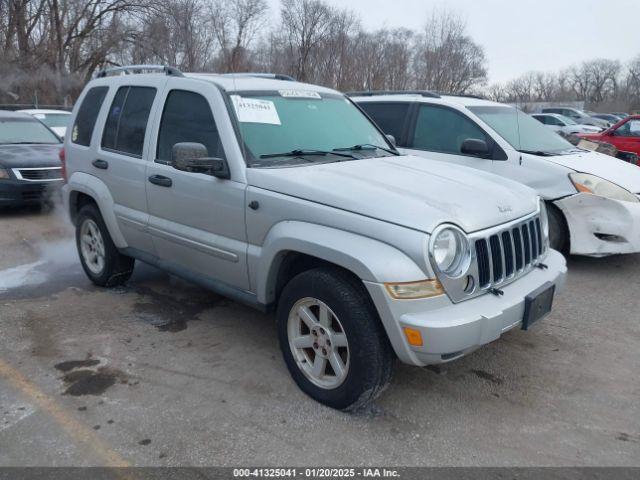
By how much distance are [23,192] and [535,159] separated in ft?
23.7

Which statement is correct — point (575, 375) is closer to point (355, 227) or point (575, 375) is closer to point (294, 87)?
point (355, 227)

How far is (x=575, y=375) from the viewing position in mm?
3805

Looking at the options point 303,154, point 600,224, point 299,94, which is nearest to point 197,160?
point 303,154

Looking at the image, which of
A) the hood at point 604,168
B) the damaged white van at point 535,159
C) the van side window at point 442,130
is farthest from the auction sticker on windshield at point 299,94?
the hood at point 604,168

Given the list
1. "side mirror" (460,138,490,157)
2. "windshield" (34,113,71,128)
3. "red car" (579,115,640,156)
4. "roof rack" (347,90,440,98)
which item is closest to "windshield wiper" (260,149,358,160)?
"side mirror" (460,138,490,157)

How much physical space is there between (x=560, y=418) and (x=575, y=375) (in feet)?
2.04

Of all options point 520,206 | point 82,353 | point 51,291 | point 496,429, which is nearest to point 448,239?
point 520,206

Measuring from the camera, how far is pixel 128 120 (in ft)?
15.6

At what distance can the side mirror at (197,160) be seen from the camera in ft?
11.7

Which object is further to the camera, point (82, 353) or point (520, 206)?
point (82, 353)

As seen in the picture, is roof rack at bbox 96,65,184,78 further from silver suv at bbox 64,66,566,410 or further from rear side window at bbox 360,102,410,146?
rear side window at bbox 360,102,410,146

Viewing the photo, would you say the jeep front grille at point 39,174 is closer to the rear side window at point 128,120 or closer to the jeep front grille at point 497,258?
the rear side window at point 128,120

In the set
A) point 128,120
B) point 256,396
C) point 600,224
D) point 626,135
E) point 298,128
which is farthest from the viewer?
point 626,135

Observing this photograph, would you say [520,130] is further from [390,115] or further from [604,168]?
[390,115]
